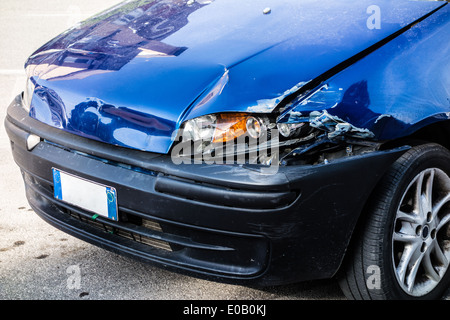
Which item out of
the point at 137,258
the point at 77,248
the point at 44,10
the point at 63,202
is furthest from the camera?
the point at 44,10

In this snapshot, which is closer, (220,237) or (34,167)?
(220,237)

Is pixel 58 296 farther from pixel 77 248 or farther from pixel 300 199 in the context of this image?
pixel 300 199

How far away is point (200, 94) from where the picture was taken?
228cm

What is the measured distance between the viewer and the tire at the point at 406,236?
7.56 feet

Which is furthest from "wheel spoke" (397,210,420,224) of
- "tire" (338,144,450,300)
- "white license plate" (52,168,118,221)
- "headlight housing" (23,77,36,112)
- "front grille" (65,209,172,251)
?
"headlight housing" (23,77,36,112)

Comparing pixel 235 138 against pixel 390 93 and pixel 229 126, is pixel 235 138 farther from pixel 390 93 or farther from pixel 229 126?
pixel 390 93

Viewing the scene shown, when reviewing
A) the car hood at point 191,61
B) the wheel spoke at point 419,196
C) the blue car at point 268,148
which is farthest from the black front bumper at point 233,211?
the wheel spoke at point 419,196

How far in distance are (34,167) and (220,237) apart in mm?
895

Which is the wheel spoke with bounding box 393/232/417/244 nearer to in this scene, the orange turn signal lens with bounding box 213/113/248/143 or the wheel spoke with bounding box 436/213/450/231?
the wheel spoke with bounding box 436/213/450/231

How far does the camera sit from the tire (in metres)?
2.30

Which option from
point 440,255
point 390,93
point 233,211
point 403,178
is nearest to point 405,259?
point 440,255

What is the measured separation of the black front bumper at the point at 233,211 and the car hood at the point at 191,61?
12 centimetres

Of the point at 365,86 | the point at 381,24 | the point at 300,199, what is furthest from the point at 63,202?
the point at 381,24

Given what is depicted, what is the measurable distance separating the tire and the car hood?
48cm
